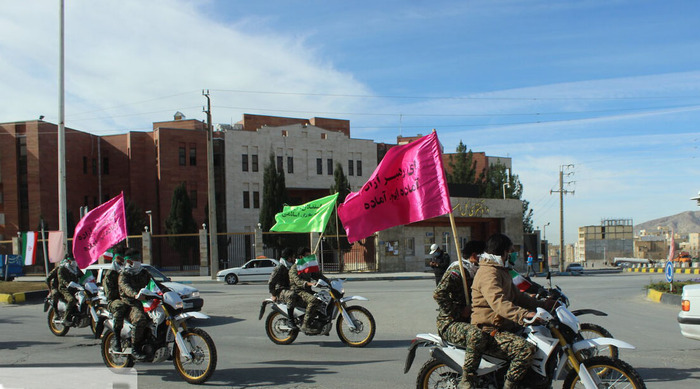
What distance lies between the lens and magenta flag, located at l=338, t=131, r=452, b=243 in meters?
7.99

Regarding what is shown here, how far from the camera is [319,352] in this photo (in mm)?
9602

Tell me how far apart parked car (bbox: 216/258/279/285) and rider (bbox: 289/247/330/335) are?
20526 mm

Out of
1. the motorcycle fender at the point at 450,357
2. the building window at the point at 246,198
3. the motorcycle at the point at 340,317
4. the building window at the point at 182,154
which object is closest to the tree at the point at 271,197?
the building window at the point at 246,198

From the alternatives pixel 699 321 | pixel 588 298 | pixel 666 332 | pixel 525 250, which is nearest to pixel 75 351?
pixel 699 321

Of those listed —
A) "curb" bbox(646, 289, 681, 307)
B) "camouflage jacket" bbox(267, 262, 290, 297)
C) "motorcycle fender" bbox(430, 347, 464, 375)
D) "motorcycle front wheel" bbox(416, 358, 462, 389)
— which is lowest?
"curb" bbox(646, 289, 681, 307)

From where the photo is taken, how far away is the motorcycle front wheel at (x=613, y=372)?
4992 mm

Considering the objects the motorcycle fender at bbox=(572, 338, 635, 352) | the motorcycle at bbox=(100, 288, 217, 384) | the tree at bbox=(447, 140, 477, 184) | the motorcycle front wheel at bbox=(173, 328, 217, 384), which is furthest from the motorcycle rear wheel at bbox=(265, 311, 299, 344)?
the tree at bbox=(447, 140, 477, 184)

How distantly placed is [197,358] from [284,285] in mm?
3443

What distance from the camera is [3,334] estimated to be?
1225cm

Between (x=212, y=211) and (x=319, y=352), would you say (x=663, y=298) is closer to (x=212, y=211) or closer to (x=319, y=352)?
(x=319, y=352)

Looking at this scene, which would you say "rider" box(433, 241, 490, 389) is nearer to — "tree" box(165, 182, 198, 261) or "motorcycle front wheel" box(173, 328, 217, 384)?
"motorcycle front wheel" box(173, 328, 217, 384)

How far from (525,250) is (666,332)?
4003 cm

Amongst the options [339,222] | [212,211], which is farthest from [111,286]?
[339,222]

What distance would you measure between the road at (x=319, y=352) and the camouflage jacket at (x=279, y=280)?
977mm
